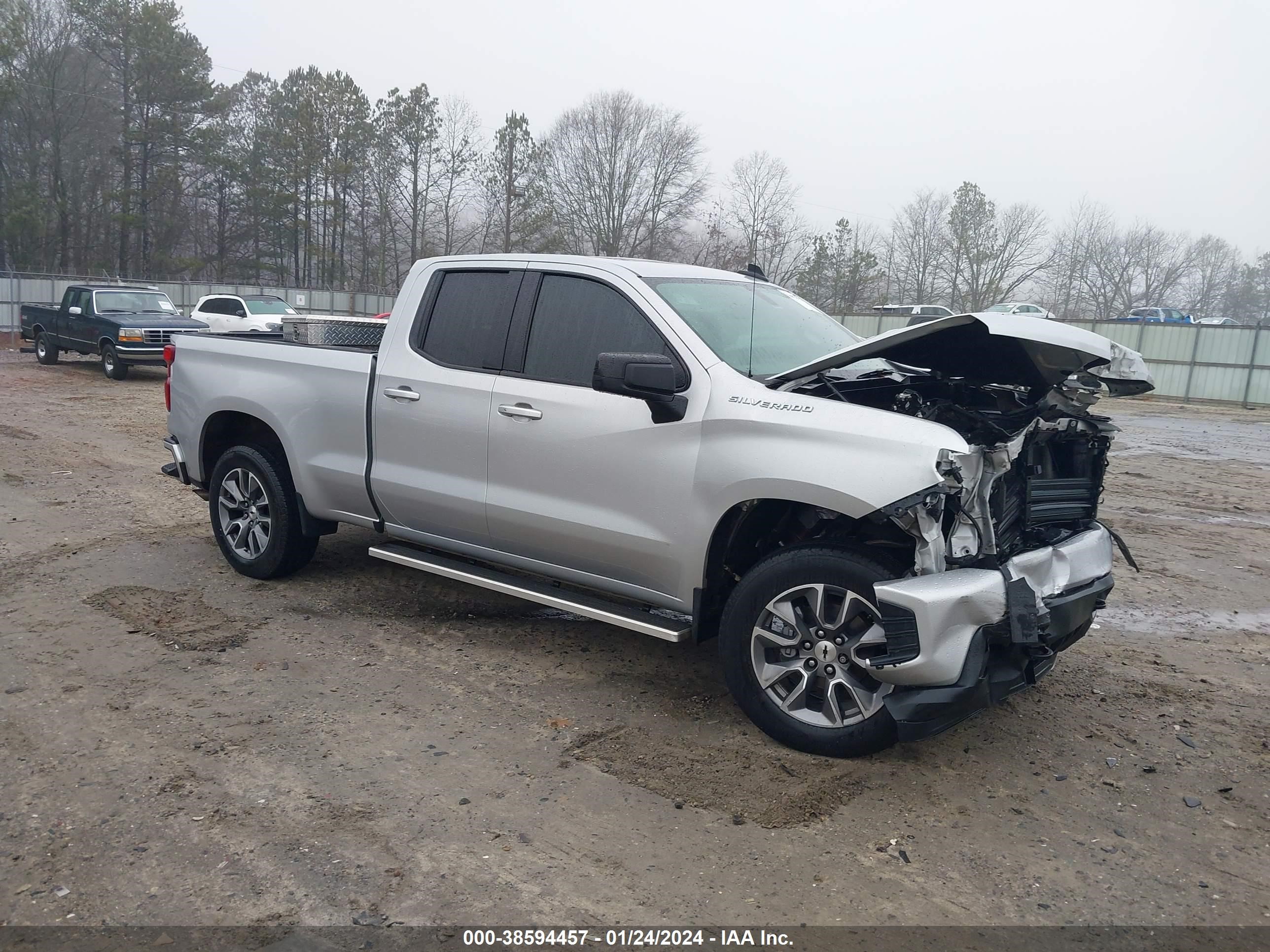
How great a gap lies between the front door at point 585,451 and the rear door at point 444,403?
0.40 feet

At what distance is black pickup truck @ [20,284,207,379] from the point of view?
19.9 m

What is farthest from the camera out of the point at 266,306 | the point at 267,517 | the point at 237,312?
the point at 266,306

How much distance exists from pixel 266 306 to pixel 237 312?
146 cm

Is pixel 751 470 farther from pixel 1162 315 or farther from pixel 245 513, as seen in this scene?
pixel 1162 315

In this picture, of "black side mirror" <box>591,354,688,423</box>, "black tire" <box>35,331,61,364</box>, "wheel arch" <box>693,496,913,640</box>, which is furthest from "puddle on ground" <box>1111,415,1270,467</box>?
"black tire" <box>35,331,61,364</box>

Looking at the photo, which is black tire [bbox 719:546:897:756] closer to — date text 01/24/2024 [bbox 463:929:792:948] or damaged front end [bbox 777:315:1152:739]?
damaged front end [bbox 777:315:1152:739]

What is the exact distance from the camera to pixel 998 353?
432cm

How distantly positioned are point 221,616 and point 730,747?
3192 mm

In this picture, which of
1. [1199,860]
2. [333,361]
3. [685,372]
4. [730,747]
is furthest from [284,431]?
[1199,860]

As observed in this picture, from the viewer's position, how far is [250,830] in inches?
137

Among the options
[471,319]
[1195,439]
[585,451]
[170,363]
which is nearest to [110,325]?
[170,363]

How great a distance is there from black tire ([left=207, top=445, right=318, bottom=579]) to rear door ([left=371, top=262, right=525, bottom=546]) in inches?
Result: 33.8

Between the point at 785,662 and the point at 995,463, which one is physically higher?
the point at 995,463

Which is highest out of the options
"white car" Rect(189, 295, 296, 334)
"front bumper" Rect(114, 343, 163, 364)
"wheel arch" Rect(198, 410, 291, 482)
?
"white car" Rect(189, 295, 296, 334)
